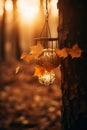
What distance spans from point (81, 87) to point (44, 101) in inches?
200

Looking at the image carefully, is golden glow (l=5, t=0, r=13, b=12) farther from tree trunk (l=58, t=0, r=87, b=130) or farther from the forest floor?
tree trunk (l=58, t=0, r=87, b=130)

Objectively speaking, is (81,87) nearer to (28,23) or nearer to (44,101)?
(44,101)

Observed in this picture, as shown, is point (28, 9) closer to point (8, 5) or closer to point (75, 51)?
point (8, 5)

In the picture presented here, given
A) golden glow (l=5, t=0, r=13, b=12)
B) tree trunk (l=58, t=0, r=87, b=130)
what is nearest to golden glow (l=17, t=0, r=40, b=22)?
golden glow (l=5, t=0, r=13, b=12)

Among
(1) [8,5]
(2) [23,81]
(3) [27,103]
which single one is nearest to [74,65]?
(3) [27,103]

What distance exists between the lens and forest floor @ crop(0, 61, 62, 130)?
691 cm

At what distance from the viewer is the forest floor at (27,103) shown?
691cm

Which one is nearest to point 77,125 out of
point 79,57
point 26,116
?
point 79,57

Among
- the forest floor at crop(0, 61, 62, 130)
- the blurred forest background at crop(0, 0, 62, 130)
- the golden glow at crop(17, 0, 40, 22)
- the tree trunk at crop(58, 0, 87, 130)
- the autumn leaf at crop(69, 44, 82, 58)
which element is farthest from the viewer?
the golden glow at crop(17, 0, 40, 22)

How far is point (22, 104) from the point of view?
806cm

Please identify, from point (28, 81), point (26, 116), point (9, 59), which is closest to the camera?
point (26, 116)

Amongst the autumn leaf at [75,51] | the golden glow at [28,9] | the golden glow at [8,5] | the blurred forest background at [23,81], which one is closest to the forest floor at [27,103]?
the blurred forest background at [23,81]

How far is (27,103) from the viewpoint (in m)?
8.17

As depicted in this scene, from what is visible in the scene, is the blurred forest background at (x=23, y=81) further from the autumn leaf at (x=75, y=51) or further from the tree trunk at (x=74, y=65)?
the autumn leaf at (x=75, y=51)
